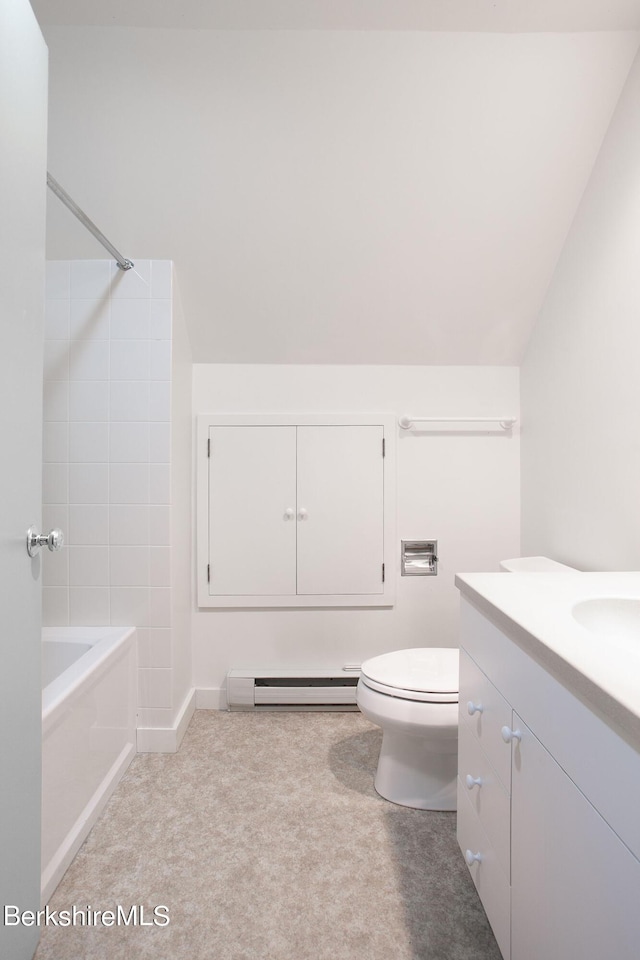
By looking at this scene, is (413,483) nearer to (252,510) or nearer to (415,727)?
(252,510)

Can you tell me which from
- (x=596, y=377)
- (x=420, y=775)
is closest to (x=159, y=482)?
(x=420, y=775)

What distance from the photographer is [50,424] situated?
2107 mm

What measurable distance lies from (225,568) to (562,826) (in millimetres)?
1876

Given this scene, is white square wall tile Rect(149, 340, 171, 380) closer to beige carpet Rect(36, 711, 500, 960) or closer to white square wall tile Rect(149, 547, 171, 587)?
white square wall tile Rect(149, 547, 171, 587)

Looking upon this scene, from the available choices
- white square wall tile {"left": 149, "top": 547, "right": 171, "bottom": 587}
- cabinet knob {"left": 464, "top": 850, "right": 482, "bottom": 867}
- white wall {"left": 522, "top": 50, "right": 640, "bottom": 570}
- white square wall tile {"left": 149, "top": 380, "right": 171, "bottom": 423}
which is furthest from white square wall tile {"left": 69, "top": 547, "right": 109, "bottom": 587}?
white wall {"left": 522, "top": 50, "right": 640, "bottom": 570}

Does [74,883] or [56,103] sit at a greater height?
[56,103]

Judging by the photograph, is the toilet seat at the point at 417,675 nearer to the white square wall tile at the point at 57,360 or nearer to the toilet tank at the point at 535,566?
the toilet tank at the point at 535,566

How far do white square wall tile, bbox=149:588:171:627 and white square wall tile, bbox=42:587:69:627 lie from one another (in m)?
0.33

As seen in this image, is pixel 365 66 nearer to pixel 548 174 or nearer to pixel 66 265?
pixel 548 174

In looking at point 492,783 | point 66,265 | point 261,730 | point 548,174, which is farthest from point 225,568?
point 548,174

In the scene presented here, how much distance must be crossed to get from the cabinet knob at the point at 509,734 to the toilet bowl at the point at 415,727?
2.14 feet

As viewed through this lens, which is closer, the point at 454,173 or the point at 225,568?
the point at 454,173

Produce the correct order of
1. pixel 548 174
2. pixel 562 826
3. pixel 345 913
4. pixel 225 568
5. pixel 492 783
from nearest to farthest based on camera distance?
pixel 562 826 → pixel 492 783 → pixel 345 913 → pixel 548 174 → pixel 225 568

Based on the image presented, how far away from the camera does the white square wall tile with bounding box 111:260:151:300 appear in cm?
212
